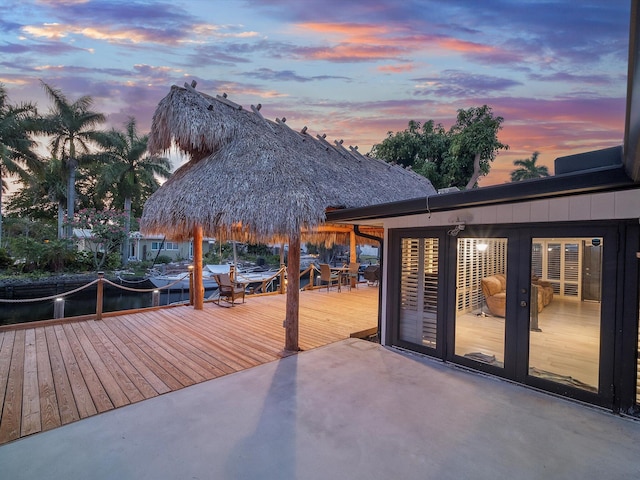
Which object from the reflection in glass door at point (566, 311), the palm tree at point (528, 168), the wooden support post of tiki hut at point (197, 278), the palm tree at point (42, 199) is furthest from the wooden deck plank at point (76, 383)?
the palm tree at point (528, 168)

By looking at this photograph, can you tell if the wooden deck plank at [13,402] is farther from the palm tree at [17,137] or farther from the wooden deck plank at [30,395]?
the palm tree at [17,137]

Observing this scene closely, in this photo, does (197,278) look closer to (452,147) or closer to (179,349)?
(179,349)

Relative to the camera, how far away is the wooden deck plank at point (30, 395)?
304 cm

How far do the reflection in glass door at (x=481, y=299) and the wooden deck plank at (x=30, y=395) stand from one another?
16.5 ft

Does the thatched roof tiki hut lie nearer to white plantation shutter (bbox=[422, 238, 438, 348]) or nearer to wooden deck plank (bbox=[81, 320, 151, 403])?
white plantation shutter (bbox=[422, 238, 438, 348])

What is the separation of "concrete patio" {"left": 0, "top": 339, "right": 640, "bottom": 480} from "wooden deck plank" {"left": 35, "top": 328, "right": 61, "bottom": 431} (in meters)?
0.21

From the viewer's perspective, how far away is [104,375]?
413 cm

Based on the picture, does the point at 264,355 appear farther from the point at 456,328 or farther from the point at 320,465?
the point at 456,328

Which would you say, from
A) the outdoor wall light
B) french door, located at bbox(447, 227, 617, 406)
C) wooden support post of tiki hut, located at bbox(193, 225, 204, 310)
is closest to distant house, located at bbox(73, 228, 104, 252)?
wooden support post of tiki hut, located at bbox(193, 225, 204, 310)

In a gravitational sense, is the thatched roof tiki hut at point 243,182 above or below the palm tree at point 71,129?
below

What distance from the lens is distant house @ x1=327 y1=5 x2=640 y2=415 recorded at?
3338mm

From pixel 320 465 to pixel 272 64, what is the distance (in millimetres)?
10055

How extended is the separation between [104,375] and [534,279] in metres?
5.64

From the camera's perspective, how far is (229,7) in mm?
7125
